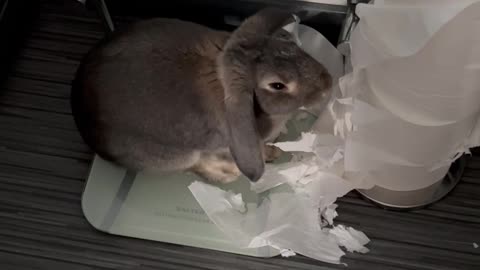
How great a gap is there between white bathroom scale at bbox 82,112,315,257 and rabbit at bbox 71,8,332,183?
0.11 meters

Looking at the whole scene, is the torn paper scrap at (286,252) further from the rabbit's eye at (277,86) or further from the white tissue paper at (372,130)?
the rabbit's eye at (277,86)

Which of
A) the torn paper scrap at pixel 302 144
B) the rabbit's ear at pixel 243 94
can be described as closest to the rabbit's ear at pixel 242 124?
the rabbit's ear at pixel 243 94

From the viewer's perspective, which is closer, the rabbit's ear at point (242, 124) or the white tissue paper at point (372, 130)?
the white tissue paper at point (372, 130)

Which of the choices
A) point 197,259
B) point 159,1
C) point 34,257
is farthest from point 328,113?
point 34,257

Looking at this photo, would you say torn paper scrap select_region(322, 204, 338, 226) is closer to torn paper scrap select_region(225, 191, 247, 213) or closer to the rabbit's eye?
torn paper scrap select_region(225, 191, 247, 213)

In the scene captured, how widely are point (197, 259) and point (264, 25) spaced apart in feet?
1.39

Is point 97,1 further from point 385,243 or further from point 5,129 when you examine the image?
point 385,243

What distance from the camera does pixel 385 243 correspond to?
4.01 ft

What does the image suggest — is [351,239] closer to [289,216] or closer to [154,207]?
[289,216]

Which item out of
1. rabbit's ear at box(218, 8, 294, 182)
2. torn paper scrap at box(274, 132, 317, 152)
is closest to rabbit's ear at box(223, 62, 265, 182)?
rabbit's ear at box(218, 8, 294, 182)

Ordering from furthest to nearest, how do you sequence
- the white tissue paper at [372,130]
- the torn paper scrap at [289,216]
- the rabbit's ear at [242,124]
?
1. the torn paper scrap at [289,216]
2. the rabbit's ear at [242,124]
3. the white tissue paper at [372,130]

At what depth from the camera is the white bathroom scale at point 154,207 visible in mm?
1230

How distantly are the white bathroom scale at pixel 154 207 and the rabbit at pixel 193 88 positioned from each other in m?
0.11

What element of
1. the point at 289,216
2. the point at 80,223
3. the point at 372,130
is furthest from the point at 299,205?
the point at 80,223
